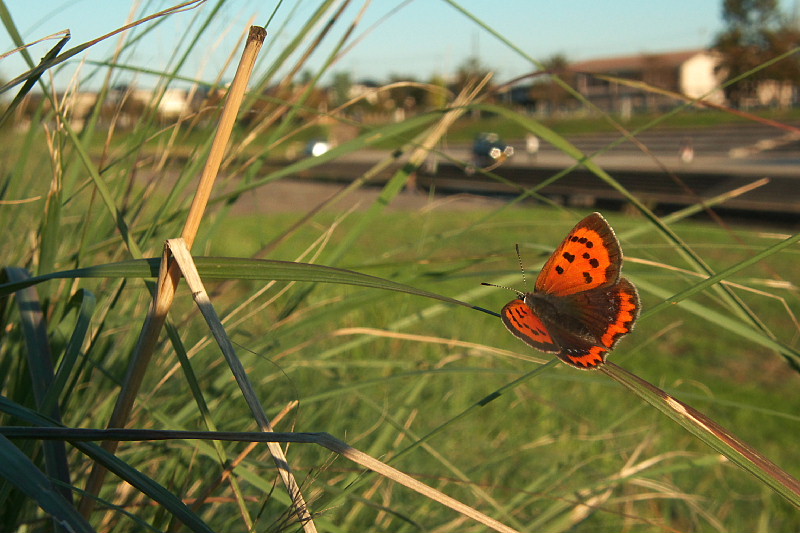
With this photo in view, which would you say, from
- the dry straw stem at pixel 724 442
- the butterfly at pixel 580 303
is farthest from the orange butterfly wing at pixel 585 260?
the dry straw stem at pixel 724 442

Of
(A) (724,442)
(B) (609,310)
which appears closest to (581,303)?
(B) (609,310)

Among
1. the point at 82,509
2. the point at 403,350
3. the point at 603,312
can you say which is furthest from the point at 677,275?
the point at 403,350

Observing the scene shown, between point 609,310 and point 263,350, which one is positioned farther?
point 263,350

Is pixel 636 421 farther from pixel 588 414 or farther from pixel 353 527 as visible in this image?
pixel 353 527

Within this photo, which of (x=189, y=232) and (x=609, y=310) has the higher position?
(x=189, y=232)

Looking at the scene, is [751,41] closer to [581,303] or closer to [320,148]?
[320,148]

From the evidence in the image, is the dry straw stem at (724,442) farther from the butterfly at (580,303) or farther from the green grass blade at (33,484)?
the green grass blade at (33,484)

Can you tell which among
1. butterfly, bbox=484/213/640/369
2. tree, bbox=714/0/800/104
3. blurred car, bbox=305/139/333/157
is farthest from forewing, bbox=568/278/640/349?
tree, bbox=714/0/800/104
